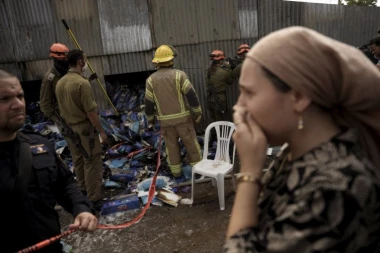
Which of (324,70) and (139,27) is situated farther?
(139,27)

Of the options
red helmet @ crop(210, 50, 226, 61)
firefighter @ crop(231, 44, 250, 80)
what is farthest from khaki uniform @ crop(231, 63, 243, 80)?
red helmet @ crop(210, 50, 226, 61)

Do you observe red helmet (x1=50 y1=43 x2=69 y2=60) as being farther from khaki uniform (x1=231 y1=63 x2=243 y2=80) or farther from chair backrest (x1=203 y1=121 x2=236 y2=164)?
khaki uniform (x1=231 y1=63 x2=243 y2=80)

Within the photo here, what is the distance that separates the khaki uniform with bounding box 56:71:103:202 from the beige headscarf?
12.1ft

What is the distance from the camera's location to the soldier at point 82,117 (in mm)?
4129

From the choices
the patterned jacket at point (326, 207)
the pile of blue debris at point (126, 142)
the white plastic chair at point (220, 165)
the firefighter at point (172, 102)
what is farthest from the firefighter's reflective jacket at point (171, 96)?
the patterned jacket at point (326, 207)

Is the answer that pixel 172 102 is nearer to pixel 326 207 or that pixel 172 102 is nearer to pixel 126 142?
pixel 126 142

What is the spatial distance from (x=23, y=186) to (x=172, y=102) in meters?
3.40

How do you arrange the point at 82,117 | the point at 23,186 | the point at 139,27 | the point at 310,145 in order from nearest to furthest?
the point at 310,145, the point at 23,186, the point at 82,117, the point at 139,27

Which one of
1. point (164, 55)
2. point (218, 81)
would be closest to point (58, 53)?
point (164, 55)

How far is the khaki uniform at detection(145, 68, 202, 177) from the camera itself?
486 centimetres

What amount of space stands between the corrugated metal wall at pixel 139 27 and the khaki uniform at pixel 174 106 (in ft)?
8.34

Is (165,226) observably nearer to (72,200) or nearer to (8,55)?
(72,200)

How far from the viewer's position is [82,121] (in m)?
4.36

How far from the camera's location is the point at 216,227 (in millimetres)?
3871
